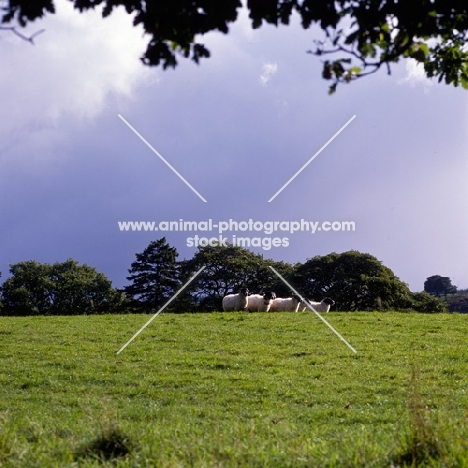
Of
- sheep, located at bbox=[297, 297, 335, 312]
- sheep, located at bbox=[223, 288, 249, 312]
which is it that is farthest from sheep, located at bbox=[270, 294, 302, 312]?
sheep, located at bbox=[223, 288, 249, 312]

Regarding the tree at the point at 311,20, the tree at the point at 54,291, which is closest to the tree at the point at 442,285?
the tree at the point at 54,291

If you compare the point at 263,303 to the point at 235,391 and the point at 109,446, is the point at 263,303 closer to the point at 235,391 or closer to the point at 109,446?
the point at 235,391

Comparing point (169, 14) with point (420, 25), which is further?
point (420, 25)

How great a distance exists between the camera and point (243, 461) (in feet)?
19.1

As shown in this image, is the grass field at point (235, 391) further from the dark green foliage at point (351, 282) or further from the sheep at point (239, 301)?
the dark green foliage at point (351, 282)

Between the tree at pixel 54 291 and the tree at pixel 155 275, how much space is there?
2863 mm

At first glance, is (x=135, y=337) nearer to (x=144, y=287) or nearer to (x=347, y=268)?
(x=347, y=268)

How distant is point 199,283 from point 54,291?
17.2 meters

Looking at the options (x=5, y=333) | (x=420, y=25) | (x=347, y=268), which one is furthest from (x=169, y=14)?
(x=347, y=268)

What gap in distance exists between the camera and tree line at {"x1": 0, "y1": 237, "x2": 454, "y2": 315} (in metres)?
53.8

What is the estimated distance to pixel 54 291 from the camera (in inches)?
2630

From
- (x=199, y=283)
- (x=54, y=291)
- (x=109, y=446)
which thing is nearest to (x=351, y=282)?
(x=199, y=283)

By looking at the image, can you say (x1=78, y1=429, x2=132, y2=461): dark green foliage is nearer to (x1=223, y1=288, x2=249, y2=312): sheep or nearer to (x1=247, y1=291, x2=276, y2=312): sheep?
(x1=247, y1=291, x2=276, y2=312): sheep

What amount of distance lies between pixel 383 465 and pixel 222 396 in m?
6.43
